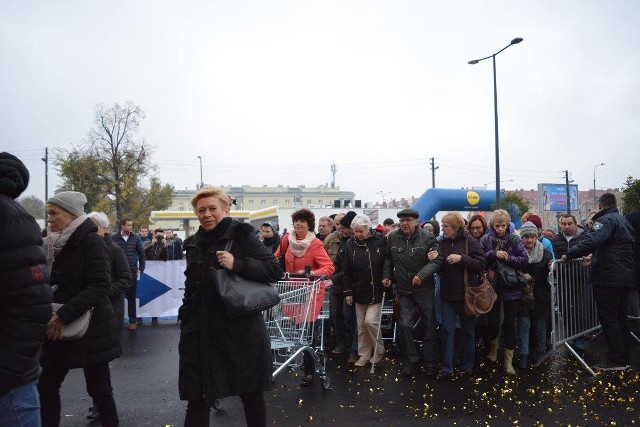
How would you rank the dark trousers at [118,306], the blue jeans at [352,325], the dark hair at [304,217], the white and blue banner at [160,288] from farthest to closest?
the white and blue banner at [160,288], the blue jeans at [352,325], the dark hair at [304,217], the dark trousers at [118,306]

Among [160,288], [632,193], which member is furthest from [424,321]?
[632,193]

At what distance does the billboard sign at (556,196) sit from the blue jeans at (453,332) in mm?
45369

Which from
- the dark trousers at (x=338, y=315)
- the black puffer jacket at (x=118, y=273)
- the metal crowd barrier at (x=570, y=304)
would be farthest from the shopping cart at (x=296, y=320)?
the metal crowd barrier at (x=570, y=304)

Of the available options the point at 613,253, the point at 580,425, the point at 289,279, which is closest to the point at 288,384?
the point at 289,279

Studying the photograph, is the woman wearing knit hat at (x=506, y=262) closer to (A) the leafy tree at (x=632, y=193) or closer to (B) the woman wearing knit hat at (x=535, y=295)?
(B) the woman wearing knit hat at (x=535, y=295)

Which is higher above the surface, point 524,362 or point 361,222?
point 361,222

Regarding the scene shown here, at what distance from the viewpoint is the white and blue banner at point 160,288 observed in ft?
37.7

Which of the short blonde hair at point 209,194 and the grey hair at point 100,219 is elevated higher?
the short blonde hair at point 209,194

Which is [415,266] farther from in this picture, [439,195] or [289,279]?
[439,195]

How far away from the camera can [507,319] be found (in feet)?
23.1

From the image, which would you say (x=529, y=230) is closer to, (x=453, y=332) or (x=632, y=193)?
(x=453, y=332)

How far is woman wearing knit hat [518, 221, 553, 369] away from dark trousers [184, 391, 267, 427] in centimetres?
440

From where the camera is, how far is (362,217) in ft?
24.7

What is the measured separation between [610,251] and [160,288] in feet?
27.9
